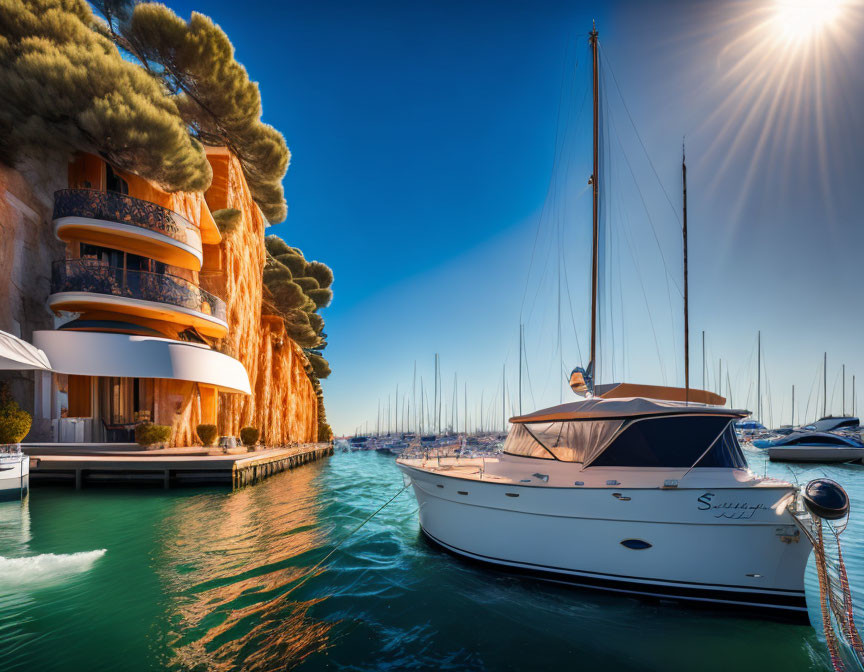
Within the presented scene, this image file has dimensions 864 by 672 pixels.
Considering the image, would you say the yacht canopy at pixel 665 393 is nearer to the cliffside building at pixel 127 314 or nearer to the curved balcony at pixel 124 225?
the cliffside building at pixel 127 314

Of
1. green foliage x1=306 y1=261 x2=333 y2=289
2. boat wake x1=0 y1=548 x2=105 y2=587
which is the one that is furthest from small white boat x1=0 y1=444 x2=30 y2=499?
green foliage x1=306 y1=261 x2=333 y2=289

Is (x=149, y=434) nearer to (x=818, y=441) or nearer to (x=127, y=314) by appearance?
(x=127, y=314)

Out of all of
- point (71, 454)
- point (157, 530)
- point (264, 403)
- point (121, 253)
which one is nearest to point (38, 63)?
point (121, 253)

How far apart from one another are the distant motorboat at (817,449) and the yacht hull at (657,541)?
31.8m

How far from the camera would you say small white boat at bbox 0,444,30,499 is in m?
10.7

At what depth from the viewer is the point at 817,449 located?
28.6 metres

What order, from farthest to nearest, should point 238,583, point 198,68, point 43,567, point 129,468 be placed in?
point 198,68 → point 129,468 → point 43,567 → point 238,583

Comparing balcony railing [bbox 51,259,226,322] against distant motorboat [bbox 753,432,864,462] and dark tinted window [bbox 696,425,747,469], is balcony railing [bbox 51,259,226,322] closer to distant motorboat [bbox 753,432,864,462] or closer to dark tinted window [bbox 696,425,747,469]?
dark tinted window [bbox 696,425,747,469]

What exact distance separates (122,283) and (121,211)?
3007 mm

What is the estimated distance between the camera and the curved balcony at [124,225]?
1616 cm

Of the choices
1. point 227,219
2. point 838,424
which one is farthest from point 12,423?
point 838,424

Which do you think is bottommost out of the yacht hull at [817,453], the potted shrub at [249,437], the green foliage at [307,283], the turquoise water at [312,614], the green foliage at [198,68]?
the yacht hull at [817,453]

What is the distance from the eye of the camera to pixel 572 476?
22.8ft

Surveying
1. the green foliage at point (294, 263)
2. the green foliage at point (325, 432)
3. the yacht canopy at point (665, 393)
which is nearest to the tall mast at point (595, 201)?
the yacht canopy at point (665, 393)
